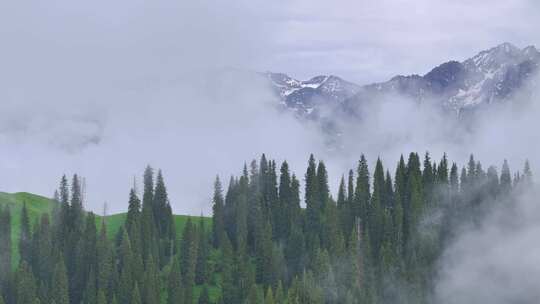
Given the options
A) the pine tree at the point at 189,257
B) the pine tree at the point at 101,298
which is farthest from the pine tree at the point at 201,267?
the pine tree at the point at 101,298

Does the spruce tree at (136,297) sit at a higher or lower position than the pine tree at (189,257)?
lower

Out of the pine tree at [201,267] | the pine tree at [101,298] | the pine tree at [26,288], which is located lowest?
the pine tree at [101,298]

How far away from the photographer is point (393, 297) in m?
186

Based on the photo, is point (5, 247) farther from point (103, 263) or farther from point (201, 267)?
point (201, 267)

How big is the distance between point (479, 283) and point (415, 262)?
1697cm

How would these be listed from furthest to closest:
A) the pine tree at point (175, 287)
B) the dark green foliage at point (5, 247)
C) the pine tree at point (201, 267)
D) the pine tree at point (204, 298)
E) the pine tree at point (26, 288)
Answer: the pine tree at point (201, 267) → the dark green foliage at point (5, 247) → the pine tree at point (204, 298) → the pine tree at point (175, 287) → the pine tree at point (26, 288)

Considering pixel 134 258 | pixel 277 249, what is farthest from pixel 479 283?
pixel 134 258

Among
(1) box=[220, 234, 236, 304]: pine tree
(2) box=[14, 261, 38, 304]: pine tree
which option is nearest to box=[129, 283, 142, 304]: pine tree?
(2) box=[14, 261, 38, 304]: pine tree

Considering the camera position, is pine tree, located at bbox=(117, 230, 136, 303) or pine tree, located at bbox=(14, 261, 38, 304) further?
pine tree, located at bbox=(117, 230, 136, 303)

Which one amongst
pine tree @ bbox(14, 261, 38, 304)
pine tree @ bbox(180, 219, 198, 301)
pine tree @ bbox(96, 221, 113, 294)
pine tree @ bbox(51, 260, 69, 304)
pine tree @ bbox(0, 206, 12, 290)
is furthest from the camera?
pine tree @ bbox(0, 206, 12, 290)

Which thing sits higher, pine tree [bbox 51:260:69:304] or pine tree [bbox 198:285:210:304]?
pine tree [bbox 51:260:69:304]

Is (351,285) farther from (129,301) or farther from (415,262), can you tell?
(129,301)

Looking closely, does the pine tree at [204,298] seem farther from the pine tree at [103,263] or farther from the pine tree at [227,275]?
the pine tree at [103,263]

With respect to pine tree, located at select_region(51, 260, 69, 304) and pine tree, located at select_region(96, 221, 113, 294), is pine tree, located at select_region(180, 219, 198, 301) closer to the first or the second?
pine tree, located at select_region(96, 221, 113, 294)
